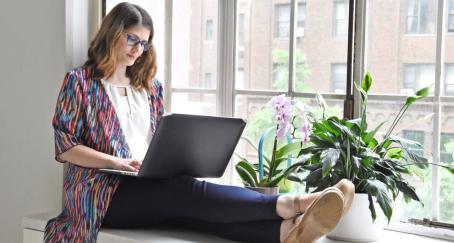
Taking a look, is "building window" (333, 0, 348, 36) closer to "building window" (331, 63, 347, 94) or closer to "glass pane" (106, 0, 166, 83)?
"building window" (331, 63, 347, 94)

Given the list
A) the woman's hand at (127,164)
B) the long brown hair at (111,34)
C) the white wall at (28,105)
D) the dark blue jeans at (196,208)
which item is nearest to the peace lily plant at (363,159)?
the dark blue jeans at (196,208)

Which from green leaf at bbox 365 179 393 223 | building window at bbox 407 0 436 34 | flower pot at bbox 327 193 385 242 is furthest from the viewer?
building window at bbox 407 0 436 34

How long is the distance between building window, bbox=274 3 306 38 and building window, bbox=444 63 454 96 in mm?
568

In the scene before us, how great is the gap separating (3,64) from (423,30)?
1.85 metres

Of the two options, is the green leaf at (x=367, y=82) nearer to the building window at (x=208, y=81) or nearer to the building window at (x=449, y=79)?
the building window at (x=449, y=79)

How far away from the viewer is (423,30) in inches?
92.6

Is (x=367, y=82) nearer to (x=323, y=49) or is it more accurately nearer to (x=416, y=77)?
(x=416, y=77)

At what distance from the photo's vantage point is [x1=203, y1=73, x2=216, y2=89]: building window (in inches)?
114

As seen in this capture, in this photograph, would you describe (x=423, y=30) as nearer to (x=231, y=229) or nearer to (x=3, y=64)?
(x=231, y=229)

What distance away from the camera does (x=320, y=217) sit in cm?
197

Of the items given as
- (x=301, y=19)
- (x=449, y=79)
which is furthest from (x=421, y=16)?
(x=301, y=19)

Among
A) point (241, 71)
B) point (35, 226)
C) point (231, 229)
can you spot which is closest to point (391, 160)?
point (231, 229)

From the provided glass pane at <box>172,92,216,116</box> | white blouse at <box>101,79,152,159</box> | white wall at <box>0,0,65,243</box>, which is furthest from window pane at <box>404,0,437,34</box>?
white wall at <box>0,0,65,243</box>

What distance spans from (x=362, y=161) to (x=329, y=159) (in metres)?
0.13
